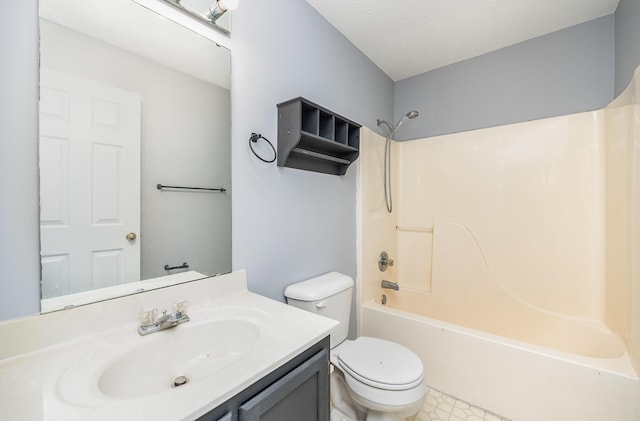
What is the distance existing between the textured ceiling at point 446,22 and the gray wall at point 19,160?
1324 millimetres

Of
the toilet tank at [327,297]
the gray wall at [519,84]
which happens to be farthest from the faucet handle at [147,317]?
the gray wall at [519,84]

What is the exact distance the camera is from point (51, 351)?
2.41 ft

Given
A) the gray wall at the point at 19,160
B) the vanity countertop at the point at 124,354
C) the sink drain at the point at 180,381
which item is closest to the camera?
the vanity countertop at the point at 124,354

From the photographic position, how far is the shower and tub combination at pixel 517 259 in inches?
53.8

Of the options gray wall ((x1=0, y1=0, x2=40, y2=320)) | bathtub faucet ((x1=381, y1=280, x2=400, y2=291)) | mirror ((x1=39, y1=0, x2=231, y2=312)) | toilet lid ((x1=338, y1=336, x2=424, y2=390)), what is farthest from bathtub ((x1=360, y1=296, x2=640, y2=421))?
gray wall ((x1=0, y1=0, x2=40, y2=320))

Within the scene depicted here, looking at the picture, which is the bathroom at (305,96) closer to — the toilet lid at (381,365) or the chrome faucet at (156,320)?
the chrome faucet at (156,320)

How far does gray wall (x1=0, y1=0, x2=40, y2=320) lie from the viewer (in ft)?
2.33

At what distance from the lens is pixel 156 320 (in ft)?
2.94

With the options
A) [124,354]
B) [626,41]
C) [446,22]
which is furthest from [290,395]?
[626,41]

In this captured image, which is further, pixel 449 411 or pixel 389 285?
pixel 389 285

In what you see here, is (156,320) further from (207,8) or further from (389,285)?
(389,285)

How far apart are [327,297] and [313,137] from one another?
2.74 feet

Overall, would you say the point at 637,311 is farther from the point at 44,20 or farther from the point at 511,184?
the point at 44,20

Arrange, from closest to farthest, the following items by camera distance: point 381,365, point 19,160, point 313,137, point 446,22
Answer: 1. point 19,160
2. point 381,365
3. point 313,137
4. point 446,22
